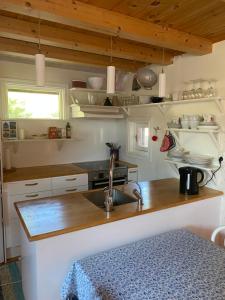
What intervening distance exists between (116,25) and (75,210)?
145cm

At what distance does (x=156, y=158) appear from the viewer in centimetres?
313

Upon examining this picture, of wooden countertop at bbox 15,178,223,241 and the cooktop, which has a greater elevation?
the cooktop

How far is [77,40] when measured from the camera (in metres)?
2.23

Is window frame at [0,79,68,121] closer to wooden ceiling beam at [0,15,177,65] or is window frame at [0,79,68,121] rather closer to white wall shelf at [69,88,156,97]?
white wall shelf at [69,88,156,97]

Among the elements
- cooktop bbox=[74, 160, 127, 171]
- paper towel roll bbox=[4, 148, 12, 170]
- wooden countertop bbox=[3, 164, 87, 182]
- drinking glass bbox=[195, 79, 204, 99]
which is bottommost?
wooden countertop bbox=[3, 164, 87, 182]

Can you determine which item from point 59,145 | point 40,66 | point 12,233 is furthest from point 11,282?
point 40,66

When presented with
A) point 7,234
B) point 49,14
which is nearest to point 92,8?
point 49,14

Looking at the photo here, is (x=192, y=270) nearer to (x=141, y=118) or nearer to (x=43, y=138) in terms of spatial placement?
(x=141, y=118)

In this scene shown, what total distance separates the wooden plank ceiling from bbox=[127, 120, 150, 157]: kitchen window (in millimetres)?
1010

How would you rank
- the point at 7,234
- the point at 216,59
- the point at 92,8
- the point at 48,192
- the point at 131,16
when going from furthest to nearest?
the point at 48,192 → the point at 7,234 → the point at 216,59 → the point at 131,16 → the point at 92,8

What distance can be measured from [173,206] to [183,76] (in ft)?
5.02

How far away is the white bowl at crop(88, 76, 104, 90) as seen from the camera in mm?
3277

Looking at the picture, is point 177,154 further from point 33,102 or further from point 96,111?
point 33,102

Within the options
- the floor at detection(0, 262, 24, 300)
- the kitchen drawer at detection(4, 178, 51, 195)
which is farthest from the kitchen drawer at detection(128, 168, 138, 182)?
the floor at detection(0, 262, 24, 300)
